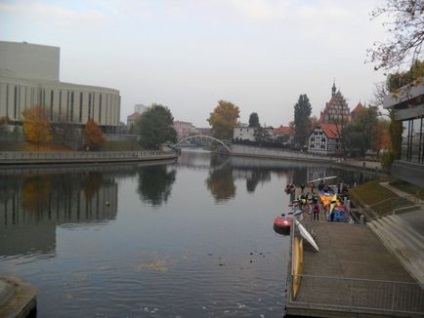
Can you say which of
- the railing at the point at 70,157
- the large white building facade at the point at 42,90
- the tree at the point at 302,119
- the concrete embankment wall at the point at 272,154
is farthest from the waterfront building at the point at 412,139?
the tree at the point at 302,119

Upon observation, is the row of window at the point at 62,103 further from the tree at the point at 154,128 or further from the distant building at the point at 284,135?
the distant building at the point at 284,135

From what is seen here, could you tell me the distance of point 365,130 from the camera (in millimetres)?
96000

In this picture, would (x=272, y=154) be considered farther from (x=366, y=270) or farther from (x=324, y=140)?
(x=366, y=270)

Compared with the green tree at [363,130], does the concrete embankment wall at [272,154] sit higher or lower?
lower

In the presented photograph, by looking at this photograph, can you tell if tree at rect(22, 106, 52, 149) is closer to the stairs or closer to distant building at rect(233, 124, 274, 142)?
the stairs

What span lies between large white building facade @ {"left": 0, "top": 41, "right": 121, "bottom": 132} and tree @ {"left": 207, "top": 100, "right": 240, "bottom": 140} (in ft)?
147

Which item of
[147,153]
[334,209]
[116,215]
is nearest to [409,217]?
[334,209]

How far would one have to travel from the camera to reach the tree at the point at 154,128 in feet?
339

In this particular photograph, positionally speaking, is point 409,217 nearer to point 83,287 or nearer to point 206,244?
point 206,244

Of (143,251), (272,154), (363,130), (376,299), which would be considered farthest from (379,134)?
(376,299)

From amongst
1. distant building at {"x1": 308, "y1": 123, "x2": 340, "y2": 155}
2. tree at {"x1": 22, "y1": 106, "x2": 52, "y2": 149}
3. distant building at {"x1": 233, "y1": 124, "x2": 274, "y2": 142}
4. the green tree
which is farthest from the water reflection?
distant building at {"x1": 233, "y1": 124, "x2": 274, "y2": 142}

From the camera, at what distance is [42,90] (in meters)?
107

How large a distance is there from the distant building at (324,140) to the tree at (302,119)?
34.9ft

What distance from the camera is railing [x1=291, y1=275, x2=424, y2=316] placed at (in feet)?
44.8
